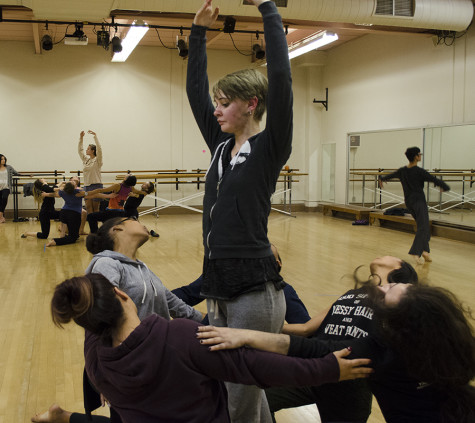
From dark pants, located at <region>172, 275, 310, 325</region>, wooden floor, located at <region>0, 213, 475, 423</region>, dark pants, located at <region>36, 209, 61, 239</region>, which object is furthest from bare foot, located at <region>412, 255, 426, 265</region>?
dark pants, located at <region>36, 209, 61, 239</region>

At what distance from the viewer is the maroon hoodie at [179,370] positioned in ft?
4.25

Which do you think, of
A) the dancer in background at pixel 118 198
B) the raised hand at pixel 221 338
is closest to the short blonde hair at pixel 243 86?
the raised hand at pixel 221 338

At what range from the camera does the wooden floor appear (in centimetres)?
307

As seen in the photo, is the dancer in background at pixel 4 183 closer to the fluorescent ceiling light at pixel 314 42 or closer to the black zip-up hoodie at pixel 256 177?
the fluorescent ceiling light at pixel 314 42

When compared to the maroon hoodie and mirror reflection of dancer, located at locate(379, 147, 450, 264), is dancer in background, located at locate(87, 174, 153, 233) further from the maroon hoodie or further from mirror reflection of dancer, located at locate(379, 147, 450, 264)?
the maroon hoodie

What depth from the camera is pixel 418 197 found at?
7004 millimetres

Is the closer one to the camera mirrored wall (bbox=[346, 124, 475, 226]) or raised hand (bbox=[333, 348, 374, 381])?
raised hand (bbox=[333, 348, 374, 381])

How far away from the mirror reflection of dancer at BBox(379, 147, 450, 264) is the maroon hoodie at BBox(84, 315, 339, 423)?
5.77 m

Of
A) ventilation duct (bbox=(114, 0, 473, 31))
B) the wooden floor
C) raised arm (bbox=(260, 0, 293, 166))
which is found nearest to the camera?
raised arm (bbox=(260, 0, 293, 166))

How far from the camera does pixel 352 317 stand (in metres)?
1.91

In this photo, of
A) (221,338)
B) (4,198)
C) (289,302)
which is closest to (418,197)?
(289,302)

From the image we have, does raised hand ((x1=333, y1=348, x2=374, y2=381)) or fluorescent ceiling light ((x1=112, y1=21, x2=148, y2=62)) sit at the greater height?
fluorescent ceiling light ((x1=112, y1=21, x2=148, y2=62))

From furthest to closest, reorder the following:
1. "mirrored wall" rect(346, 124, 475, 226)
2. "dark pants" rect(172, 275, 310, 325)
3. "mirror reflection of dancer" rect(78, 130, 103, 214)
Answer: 1. "mirror reflection of dancer" rect(78, 130, 103, 214)
2. "mirrored wall" rect(346, 124, 475, 226)
3. "dark pants" rect(172, 275, 310, 325)

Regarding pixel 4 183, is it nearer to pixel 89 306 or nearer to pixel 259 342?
pixel 89 306
